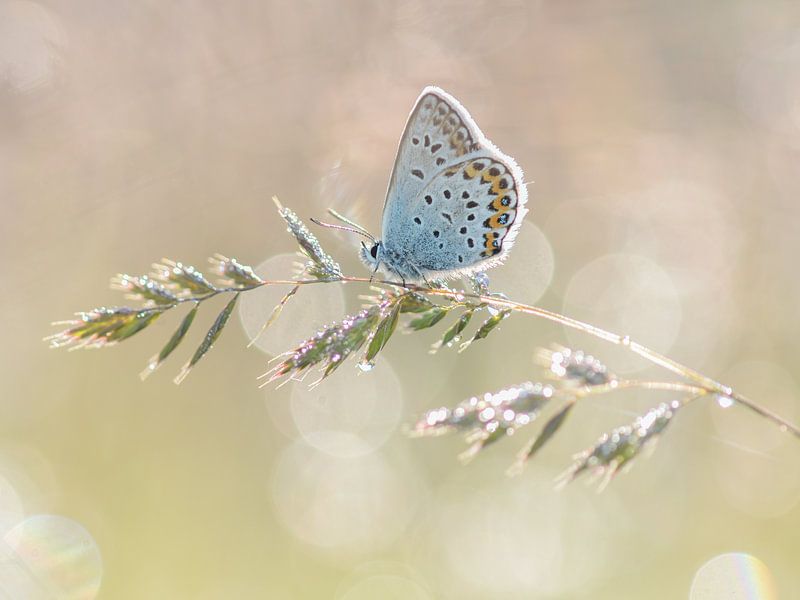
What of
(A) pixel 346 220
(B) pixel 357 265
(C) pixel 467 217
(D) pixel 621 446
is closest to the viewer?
(D) pixel 621 446

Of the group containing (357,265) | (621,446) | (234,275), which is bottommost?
(621,446)

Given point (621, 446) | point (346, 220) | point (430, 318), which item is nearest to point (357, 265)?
point (346, 220)

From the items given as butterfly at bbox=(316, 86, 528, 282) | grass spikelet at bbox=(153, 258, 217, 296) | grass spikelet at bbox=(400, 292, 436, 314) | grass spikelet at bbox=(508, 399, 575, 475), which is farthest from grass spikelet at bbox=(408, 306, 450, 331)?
butterfly at bbox=(316, 86, 528, 282)

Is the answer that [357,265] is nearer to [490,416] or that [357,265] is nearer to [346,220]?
[346,220]

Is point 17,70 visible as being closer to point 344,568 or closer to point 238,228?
point 238,228

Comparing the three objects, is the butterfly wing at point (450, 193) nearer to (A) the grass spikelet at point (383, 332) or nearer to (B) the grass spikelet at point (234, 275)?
(A) the grass spikelet at point (383, 332)

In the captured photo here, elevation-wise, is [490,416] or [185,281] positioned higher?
[185,281]
